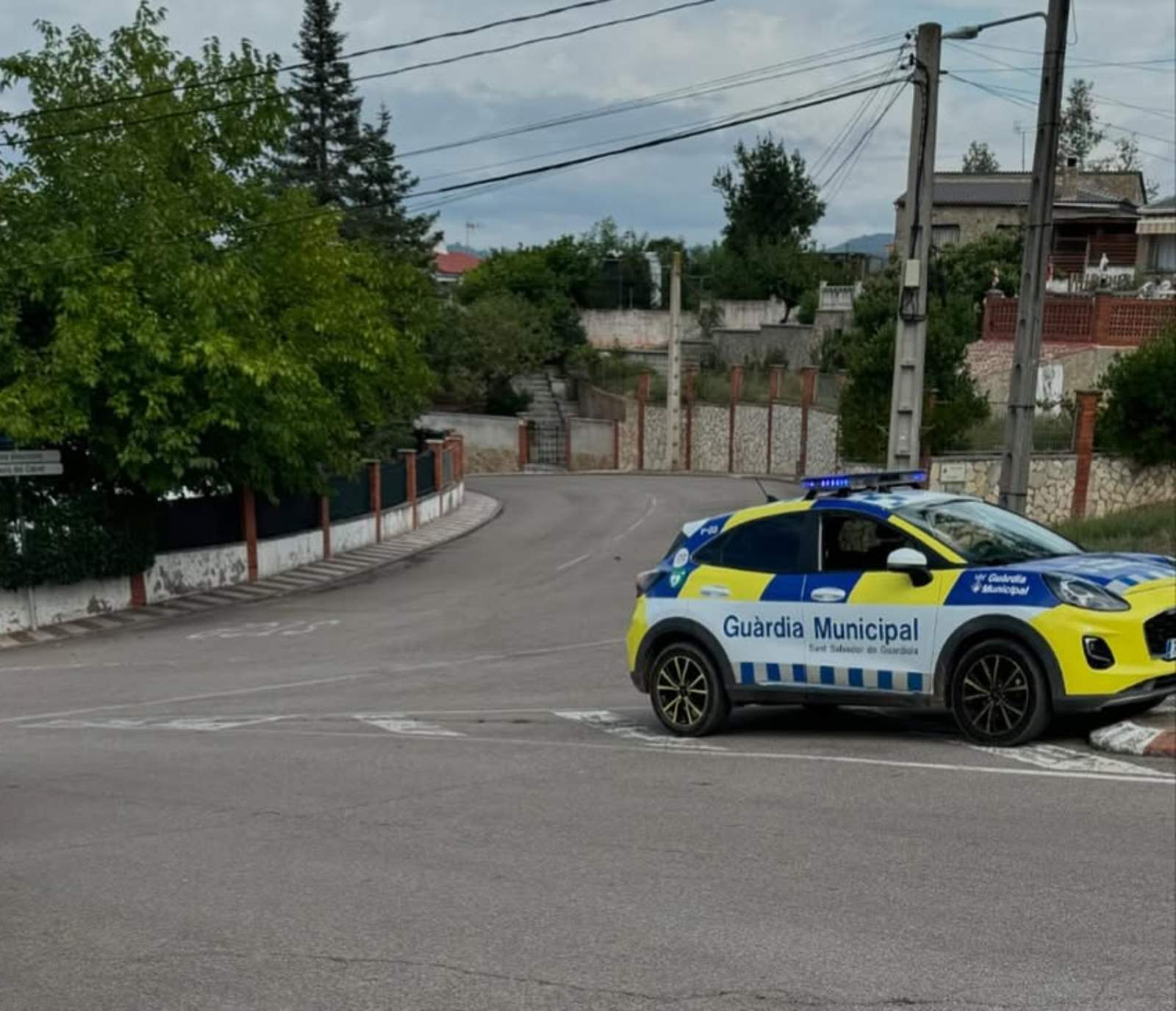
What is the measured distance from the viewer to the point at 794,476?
48781 millimetres

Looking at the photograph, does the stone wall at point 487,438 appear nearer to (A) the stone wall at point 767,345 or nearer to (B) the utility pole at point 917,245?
(A) the stone wall at point 767,345

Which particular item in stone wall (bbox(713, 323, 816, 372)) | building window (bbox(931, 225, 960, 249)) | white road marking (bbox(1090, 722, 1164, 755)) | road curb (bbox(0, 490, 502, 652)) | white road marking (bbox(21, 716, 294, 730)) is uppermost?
building window (bbox(931, 225, 960, 249))

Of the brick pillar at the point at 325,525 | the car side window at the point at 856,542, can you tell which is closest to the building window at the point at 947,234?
the brick pillar at the point at 325,525

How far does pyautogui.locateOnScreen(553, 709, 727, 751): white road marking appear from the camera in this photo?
10.2m

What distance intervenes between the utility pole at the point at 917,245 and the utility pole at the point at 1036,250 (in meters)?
1.61

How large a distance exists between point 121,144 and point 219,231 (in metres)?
2.16

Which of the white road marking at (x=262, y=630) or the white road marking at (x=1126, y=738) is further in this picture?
the white road marking at (x=262, y=630)

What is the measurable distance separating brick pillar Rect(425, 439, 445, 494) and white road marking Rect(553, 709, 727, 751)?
28.6m

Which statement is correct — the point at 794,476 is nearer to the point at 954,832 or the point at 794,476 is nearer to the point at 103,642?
the point at 103,642

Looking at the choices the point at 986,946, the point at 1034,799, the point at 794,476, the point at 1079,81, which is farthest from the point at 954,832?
the point at 1079,81

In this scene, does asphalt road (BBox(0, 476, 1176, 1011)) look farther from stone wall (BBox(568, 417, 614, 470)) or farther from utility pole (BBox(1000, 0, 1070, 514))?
stone wall (BBox(568, 417, 614, 470))

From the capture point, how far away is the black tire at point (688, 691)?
10328mm

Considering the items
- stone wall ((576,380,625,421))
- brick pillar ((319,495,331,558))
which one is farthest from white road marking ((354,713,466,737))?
stone wall ((576,380,625,421))

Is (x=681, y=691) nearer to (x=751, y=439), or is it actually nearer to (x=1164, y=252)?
(x=1164, y=252)
